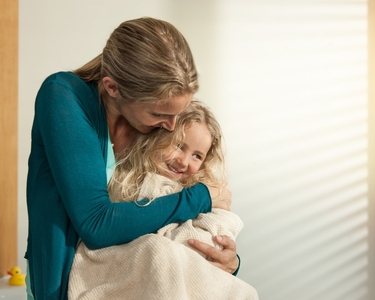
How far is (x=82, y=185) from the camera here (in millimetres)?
1403

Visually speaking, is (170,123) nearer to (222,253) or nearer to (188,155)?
(188,155)

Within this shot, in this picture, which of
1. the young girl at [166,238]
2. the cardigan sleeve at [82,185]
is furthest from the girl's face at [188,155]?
the cardigan sleeve at [82,185]

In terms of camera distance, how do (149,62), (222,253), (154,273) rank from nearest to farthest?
(154,273)
(149,62)
(222,253)

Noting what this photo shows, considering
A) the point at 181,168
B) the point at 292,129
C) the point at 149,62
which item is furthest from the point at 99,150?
the point at 292,129

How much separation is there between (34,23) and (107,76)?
1.28 m

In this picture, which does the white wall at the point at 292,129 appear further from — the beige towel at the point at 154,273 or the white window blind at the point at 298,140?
the beige towel at the point at 154,273

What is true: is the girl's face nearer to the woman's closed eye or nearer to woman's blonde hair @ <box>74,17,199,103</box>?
the woman's closed eye

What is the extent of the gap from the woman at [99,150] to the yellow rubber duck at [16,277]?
95 centimetres

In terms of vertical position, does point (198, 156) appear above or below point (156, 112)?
below

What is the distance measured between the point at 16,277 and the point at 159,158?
1.10 m

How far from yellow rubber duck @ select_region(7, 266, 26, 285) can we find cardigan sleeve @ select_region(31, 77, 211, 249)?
109cm

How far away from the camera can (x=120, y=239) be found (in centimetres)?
144

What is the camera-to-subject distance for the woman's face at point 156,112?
1.50 meters

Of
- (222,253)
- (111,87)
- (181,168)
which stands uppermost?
(111,87)
